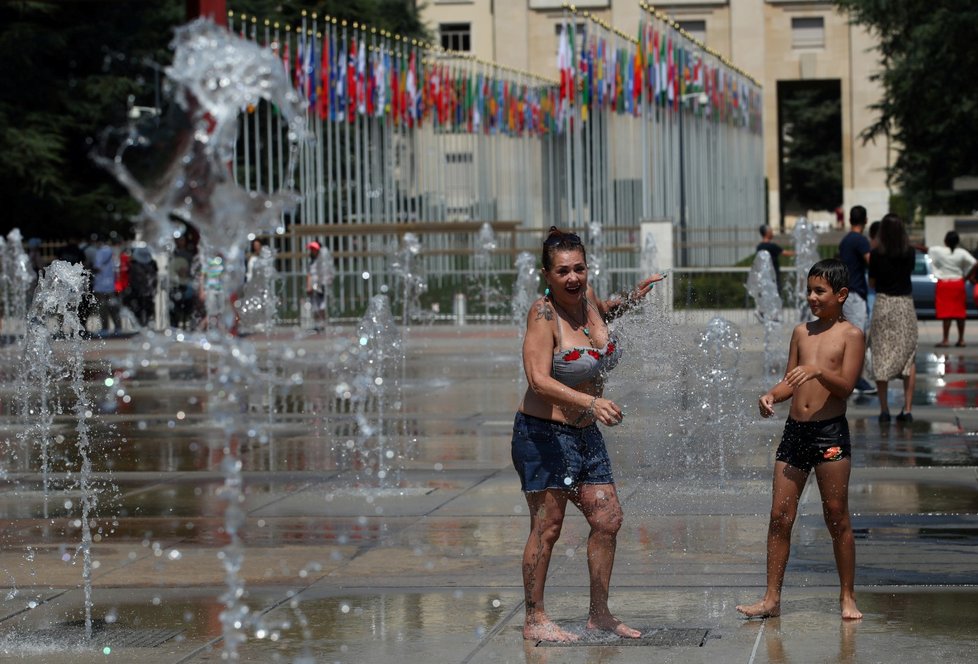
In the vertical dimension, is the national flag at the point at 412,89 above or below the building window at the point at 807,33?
below

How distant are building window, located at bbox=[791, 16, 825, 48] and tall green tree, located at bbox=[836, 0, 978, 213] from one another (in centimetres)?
2714

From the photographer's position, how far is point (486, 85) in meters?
31.0

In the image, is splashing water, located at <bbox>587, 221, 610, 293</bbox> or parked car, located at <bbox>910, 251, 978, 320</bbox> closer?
splashing water, located at <bbox>587, 221, 610, 293</bbox>

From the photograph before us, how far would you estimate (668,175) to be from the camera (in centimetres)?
3234

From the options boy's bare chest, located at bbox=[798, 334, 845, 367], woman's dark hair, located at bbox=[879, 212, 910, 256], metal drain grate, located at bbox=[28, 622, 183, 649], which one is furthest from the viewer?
woman's dark hair, located at bbox=[879, 212, 910, 256]

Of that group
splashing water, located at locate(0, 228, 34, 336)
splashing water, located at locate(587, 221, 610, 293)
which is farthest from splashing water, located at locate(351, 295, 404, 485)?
splashing water, located at locate(0, 228, 34, 336)

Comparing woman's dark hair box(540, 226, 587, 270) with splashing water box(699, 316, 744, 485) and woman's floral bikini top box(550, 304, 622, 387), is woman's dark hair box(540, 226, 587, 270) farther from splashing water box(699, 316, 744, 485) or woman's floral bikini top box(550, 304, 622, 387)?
splashing water box(699, 316, 744, 485)

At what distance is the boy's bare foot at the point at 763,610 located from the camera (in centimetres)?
680

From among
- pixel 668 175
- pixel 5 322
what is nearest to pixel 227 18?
pixel 5 322

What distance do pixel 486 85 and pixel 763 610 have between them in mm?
24915

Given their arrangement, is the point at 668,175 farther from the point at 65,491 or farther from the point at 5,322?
the point at 65,491

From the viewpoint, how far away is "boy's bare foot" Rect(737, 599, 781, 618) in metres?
6.80

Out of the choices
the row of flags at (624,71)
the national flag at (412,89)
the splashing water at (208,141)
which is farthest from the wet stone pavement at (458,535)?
the row of flags at (624,71)

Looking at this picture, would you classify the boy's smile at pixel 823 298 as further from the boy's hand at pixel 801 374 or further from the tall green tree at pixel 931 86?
the tall green tree at pixel 931 86
